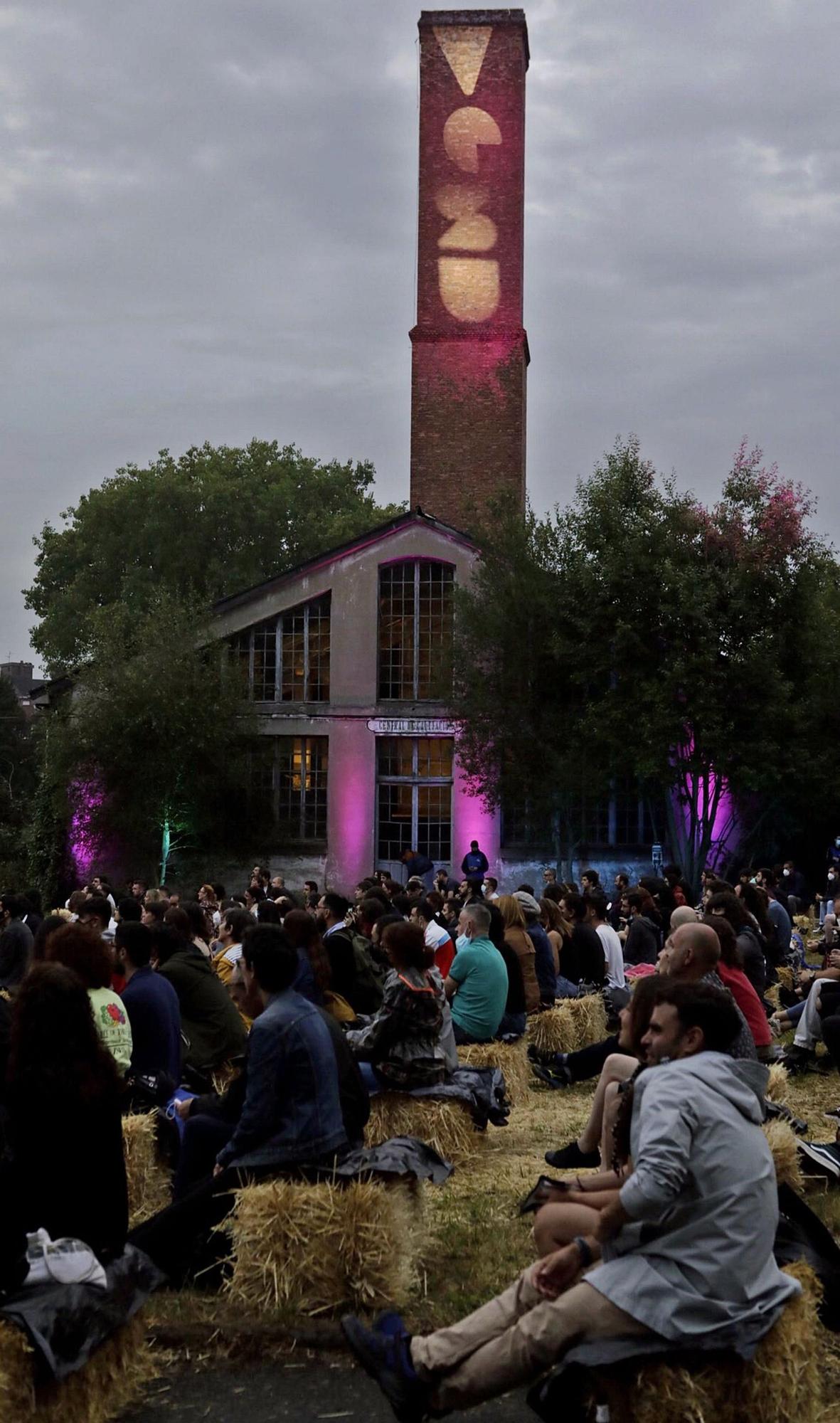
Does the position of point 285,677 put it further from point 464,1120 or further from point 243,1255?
point 243,1255

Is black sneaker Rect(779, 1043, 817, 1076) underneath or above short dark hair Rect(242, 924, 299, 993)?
underneath

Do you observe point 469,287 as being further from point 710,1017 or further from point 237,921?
point 710,1017

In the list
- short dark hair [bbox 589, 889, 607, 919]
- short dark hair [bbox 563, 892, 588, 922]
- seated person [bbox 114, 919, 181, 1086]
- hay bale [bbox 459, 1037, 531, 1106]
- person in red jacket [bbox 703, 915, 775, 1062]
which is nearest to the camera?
seated person [bbox 114, 919, 181, 1086]

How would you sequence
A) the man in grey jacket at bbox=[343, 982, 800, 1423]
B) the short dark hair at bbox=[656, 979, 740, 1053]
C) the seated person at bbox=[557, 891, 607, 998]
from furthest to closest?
the seated person at bbox=[557, 891, 607, 998] < the short dark hair at bbox=[656, 979, 740, 1053] < the man in grey jacket at bbox=[343, 982, 800, 1423]

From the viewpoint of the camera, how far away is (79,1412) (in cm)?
500

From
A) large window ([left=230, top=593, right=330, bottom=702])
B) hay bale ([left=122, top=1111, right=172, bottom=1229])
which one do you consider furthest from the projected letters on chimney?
hay bale ([left=122, top=1111, right=172, bottom=1229])

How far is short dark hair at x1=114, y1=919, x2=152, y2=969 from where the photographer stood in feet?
29.0

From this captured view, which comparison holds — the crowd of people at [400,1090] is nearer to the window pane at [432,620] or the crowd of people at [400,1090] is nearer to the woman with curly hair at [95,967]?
the woman with curly hair at [95,967]

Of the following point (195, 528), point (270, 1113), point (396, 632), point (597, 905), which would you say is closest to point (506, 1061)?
point (597, 905)

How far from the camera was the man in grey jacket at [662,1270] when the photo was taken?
4.57m

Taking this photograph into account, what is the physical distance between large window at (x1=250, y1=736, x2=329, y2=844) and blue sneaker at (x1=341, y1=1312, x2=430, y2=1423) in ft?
102

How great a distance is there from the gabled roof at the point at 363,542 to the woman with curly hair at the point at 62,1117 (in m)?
31.2

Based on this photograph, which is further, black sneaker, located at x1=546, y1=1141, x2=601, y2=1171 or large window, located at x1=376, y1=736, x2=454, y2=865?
large window, located at x1=376, y1=736, x2=454, y2=865

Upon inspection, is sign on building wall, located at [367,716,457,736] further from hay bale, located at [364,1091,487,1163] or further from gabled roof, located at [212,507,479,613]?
hay bale, located at [364,1091,487,1163]
